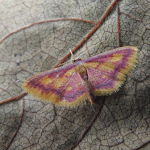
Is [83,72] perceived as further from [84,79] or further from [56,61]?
[56,61]

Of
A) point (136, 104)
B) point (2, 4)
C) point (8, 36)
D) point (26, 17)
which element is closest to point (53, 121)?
point (136, 104)

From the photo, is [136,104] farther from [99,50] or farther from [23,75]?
[23,75]

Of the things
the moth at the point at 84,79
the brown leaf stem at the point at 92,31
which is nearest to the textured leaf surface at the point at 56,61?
the brown leaf stem at the point at 92,31

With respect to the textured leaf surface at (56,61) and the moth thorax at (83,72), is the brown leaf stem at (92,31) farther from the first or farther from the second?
the moth thorax at (83,72)

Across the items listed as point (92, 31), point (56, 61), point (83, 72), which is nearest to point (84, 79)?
point (83, 72)

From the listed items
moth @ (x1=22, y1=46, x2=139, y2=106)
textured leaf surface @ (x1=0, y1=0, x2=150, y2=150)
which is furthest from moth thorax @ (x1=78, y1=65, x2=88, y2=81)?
textured leaf surface @ (x1=0, y1=0, x2=150, y2=150)
